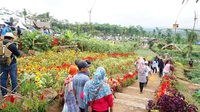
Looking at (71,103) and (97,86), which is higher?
(97,86)

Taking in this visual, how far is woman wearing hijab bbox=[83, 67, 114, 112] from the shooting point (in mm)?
2979

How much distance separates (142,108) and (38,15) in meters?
64.3

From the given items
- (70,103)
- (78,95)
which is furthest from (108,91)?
(70,103)

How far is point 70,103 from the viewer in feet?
12.9

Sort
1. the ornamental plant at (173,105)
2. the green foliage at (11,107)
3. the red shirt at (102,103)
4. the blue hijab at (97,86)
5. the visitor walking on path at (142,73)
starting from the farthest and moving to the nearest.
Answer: the visitor walking on path at (142,73), the ornamental plant at (173,105), the green foliage at (11,107), the red shirt at (102,103), the blue hijab at (97,86)

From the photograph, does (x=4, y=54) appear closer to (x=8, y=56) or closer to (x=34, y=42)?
(x=8, y=56)

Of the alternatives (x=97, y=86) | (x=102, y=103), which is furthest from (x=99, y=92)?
(x=102, y=103)

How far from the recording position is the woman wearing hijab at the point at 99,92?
298 cm

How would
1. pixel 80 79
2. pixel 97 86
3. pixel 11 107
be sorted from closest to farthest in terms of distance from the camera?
pixel 97 86, pixel 80 79, pixel 11 107

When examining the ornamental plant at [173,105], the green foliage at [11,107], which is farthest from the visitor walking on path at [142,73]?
the green foliage at [11,107]

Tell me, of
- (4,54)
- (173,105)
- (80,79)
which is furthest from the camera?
(173,105)

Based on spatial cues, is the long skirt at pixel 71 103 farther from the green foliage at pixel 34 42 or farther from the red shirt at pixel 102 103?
the green foliage at pixel 34 42

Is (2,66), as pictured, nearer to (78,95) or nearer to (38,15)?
(78,95)

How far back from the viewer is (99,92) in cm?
301
